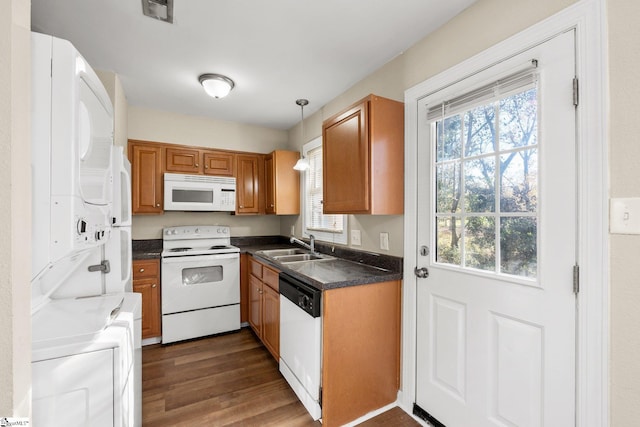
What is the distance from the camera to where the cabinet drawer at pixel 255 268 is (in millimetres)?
2818

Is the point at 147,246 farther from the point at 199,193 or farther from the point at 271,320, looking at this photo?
the point at 271,320

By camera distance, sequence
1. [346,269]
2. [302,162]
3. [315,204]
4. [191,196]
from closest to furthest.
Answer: [346,269], [302,162], [191,196], [315,204]

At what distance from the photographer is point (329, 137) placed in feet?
7.29

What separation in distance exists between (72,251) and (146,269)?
2.11 m

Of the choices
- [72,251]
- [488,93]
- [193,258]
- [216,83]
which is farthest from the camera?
[193,258]

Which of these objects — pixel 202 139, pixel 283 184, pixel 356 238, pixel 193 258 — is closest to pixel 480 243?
pixel 356 238

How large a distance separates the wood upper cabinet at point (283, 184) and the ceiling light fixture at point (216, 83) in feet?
3.72

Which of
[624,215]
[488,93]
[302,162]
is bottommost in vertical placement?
[624,215]

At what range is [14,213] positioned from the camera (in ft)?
2.16

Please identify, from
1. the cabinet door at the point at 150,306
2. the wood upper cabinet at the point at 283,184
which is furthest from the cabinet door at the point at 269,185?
the cabinet door at the point at 150,306

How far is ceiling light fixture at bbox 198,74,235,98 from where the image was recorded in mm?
2383

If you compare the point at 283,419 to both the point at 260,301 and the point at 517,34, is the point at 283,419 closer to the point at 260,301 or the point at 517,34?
the point at 260,301

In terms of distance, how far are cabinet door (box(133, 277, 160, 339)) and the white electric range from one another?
0.07 metres

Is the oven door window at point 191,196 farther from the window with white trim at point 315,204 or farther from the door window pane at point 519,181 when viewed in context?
the door window pane at point 519,181
